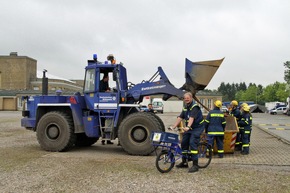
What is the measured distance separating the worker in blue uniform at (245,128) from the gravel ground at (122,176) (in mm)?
1985

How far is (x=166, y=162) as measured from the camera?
800cm

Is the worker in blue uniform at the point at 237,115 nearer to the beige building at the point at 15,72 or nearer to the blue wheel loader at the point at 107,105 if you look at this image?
the blue wheel loader at the point at 107,105

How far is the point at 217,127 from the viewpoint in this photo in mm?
9852

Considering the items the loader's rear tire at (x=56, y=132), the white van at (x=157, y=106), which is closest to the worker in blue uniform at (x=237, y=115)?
the loader's rear tire at (x=56, y=132)

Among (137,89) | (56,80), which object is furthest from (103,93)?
(56,80)

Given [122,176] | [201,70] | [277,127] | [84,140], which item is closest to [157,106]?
[277,127]

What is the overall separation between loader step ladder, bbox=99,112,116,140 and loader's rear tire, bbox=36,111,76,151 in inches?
37.5

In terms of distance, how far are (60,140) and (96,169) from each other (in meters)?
3.20

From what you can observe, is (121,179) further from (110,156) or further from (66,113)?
(66,113)

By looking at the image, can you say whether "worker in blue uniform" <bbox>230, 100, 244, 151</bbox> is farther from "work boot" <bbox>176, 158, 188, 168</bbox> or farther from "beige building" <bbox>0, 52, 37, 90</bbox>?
"beige building" <bbox>0, 52, 37, 90</bbox>

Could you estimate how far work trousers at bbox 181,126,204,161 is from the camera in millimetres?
8086

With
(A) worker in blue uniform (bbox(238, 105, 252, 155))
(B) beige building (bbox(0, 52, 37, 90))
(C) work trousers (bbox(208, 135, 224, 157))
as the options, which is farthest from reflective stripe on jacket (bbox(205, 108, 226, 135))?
(B) beige building (bbox(0, 52, 37, 90))

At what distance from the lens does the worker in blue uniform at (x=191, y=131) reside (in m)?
8.02

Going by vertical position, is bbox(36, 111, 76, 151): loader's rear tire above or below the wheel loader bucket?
below
